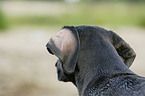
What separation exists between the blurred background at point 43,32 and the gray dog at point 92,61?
3.19 meters

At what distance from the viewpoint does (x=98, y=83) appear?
1657 millimetres

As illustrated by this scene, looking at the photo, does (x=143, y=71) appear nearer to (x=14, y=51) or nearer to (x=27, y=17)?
(x=14, y=51)

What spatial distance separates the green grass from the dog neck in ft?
50.4

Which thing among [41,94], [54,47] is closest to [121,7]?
[41,94]

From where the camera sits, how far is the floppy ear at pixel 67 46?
173 cm

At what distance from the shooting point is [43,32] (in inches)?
616

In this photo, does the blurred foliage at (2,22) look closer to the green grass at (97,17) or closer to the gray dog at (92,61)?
the green grass at (97,17)

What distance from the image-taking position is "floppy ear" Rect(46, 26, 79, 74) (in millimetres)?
1734

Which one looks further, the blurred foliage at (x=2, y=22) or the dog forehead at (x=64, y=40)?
the blurred foliage at (x=2, y=22)

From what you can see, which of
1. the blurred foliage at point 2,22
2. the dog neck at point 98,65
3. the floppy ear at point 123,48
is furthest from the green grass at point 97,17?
the dog neck at point 98,65

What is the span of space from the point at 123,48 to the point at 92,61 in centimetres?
43

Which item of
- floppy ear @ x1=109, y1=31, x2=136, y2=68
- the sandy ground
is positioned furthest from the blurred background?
floppy ear @ x1=109, y1=31, x2=136, y2=68

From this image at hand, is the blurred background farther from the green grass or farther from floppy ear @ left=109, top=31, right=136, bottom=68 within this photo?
floppy ear @ left=109, top=31, right=136, bottom=68

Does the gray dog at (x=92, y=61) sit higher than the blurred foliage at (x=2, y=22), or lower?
lower
